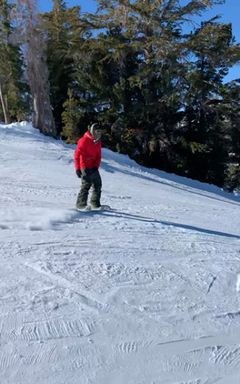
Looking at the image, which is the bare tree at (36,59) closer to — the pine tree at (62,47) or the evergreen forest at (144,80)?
the evergreen forest at (144,80)

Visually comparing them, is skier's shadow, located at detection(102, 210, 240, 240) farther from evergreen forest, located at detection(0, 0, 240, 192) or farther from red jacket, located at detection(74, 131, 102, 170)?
evergreen forest, located at detection(0, 0, 240, 192)

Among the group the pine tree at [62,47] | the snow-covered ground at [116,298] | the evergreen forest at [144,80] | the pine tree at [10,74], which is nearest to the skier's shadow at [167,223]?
the snow-covered ground at [116,298]

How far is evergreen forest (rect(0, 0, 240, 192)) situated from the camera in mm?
21656

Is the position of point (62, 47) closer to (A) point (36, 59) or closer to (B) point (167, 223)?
(A) point (36, 59)

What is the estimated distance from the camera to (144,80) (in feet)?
73.0

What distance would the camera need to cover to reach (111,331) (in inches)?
145

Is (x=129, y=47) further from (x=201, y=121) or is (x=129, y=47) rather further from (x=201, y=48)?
(x=201, y=121)

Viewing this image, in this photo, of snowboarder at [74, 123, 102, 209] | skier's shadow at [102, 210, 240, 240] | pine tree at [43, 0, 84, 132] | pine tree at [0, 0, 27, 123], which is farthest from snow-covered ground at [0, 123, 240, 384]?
pine tree at [0, 0, 27, 123]

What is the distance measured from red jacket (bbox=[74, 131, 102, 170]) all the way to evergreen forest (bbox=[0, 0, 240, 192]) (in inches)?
556

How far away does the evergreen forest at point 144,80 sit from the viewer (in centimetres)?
2166

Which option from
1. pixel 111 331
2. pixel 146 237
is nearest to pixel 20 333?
pixel 111 331

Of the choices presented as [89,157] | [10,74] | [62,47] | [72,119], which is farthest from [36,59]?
[89,157]

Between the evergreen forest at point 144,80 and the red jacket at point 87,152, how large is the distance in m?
14.1

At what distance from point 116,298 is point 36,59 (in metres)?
19.5
